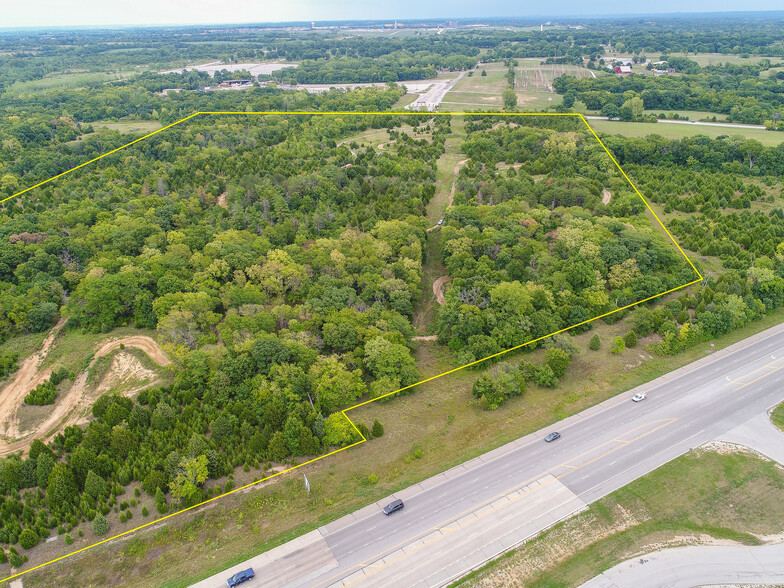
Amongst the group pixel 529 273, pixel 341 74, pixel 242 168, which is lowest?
pixel 529 273

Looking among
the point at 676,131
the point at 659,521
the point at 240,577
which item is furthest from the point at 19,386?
the point at 676,131

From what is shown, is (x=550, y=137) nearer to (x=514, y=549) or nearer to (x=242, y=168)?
(x=242, y=168)

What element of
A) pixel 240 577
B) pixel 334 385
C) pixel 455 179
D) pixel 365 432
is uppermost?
pixel 455 179

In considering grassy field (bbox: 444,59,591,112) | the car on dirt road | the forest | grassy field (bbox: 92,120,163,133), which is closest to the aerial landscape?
the car on dirt road

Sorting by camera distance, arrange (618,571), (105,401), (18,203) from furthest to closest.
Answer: (18,203)
(105,401)
(618,571)

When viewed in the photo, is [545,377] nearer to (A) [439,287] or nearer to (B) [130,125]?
(A) [439,287]

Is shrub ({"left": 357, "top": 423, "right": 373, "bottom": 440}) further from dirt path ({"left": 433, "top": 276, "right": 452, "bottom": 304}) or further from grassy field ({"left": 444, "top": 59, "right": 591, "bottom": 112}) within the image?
grassy field ({"left": 444, "top": 59, "right": 591, "bottom": 112})

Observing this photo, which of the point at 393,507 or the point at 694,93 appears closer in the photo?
the point at 393,507

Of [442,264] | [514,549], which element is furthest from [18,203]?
[514,549]
